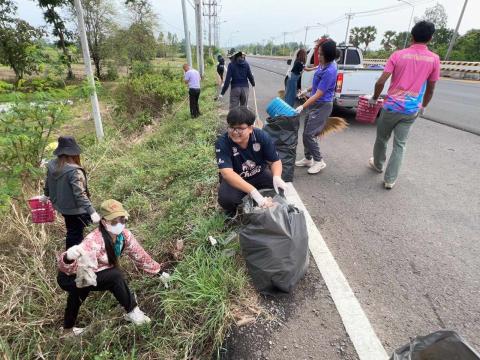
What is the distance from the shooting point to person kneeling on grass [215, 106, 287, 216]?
278 cm

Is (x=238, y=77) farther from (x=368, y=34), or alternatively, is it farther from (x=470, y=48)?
(x=368, y=34)

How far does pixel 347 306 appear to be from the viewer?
2189mm

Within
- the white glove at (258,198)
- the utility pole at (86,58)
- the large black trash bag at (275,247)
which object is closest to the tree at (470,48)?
the utility pole at (86,58)

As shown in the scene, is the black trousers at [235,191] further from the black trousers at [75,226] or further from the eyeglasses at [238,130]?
the black trousers at [75,226]

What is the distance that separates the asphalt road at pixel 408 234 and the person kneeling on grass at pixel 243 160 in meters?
0.79

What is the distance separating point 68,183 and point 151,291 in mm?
1387

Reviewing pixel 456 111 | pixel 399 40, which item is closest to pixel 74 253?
pixel 456 111

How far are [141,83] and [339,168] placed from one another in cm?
919

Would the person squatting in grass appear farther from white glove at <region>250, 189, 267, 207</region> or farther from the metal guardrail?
the metal guardrail

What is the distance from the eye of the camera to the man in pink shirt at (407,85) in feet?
→ 11.6

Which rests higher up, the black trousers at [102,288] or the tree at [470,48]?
the tree at [470,48]

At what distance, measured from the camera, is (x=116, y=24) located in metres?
29.3

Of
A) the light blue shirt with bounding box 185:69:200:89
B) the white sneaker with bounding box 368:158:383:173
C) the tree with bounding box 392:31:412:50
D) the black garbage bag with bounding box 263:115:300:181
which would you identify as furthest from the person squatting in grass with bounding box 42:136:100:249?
the tree with bounding box 392:31:412:50

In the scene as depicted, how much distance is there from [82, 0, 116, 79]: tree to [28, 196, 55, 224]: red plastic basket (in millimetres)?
29937
